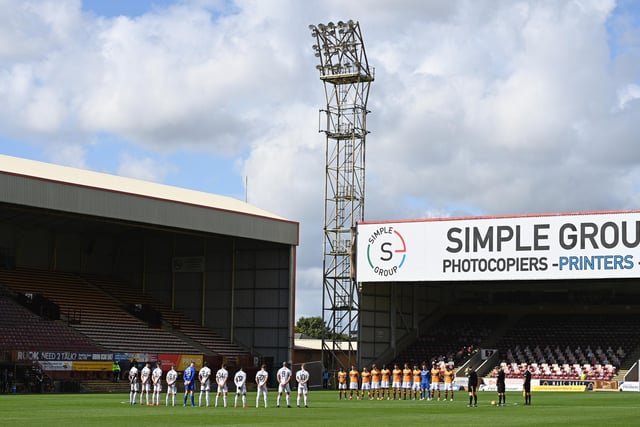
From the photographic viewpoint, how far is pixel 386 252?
70.9 m

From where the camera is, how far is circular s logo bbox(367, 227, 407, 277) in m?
70.5

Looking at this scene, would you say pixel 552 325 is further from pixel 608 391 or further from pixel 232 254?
pixel 232 254

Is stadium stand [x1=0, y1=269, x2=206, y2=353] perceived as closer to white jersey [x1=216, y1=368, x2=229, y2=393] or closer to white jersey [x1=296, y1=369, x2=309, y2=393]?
white jersey [x1=216, y1=368, x2=229, y2=393]

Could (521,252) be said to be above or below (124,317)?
above

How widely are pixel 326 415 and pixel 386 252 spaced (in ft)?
121

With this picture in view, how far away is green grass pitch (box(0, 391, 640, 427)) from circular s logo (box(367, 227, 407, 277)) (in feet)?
91.8

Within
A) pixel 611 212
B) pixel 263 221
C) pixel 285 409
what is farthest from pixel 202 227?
pixel 285 409

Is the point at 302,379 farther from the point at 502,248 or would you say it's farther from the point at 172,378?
the point at 502,248

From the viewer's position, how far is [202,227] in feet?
219

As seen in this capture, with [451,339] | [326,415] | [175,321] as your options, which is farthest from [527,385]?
[175,321]

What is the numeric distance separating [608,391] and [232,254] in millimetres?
26586

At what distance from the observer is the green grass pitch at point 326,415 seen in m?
29.9

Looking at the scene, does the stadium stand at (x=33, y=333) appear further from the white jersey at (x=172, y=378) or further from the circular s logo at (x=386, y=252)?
the circular s logo at (x=386, y=252)

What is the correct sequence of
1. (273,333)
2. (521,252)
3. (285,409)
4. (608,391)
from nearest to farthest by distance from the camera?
(285,409)
(608,391)
(521,252)
(273,333)
